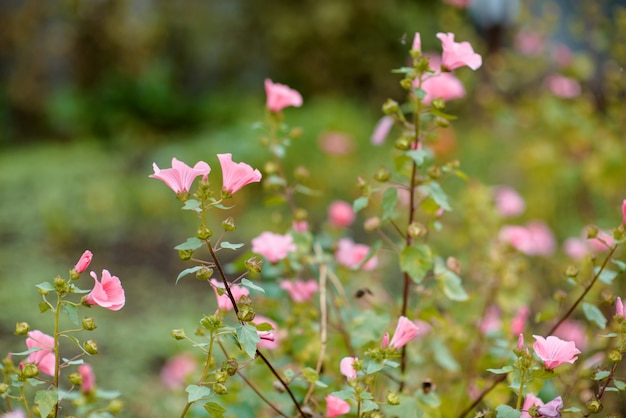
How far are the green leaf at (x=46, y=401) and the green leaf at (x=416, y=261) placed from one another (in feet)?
1.60

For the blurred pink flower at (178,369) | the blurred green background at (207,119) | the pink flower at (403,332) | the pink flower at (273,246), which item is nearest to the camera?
the pink flower at (403,332)

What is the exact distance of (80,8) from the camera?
20.2 ft

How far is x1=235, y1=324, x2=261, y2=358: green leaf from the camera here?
786mm

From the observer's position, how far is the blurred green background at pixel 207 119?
8.53 feet

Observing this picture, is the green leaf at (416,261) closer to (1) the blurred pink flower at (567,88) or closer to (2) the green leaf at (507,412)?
(2) the green leaf at (507,412)

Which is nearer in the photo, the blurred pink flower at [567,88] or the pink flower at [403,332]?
the pink flower at [403,332]

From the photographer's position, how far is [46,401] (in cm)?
83

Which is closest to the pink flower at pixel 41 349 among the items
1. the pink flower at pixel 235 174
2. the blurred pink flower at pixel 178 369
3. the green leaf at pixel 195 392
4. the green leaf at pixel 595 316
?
the green leaf at pixel 195 392

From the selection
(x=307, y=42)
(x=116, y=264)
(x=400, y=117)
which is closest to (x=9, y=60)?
(x=307, y=42)

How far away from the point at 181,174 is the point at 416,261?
1.34 feet

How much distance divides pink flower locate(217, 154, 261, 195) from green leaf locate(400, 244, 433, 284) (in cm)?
33

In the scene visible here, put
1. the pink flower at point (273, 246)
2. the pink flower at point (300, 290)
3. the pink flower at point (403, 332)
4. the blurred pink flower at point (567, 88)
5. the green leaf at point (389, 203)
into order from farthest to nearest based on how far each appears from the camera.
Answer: the blurred pink flower at point (567, 88) → the pink flower at point (300, 290) → the pink flower at point (273, 246) → the green leaf at point (389, 203) → the pink flower at point (403, 332)

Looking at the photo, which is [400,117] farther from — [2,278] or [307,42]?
[307,42]

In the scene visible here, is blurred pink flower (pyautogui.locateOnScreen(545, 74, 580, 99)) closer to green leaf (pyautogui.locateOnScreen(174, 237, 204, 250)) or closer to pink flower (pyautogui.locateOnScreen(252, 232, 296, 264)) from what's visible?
pink flower (pyautogui.locateOnScreen(252, 232, 296, 264))
